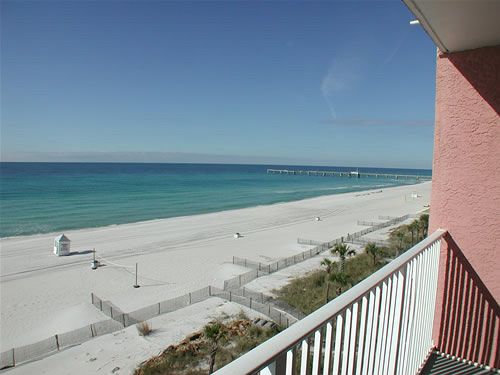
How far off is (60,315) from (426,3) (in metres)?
14.0

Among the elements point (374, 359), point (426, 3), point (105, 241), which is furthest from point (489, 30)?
point (105, 241)

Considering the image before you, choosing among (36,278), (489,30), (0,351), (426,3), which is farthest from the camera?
(36,278)

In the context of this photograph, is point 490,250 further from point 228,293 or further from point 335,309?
point 228,293

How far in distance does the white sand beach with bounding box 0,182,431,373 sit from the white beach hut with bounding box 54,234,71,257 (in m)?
0.47

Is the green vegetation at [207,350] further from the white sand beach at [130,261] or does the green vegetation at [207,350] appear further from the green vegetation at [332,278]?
the white sand beach at [130,261]

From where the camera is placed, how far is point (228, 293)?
43.4 feet

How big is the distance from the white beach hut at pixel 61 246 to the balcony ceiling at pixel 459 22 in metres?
21.3

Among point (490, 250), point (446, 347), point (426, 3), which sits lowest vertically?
point (446, 347)

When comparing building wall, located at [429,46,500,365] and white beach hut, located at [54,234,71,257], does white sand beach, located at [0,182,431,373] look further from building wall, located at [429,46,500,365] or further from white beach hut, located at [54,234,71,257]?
building wall, located at [429,46,500,365]

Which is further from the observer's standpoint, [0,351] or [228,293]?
[228,293]

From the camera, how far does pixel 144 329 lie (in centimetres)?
1042

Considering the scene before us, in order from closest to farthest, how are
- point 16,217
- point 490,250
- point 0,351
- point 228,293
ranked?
point 490,250, point 0,351, point 228,293, point 16,217

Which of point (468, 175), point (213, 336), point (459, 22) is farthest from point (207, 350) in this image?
point (459, 22)

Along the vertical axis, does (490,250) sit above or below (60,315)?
above
